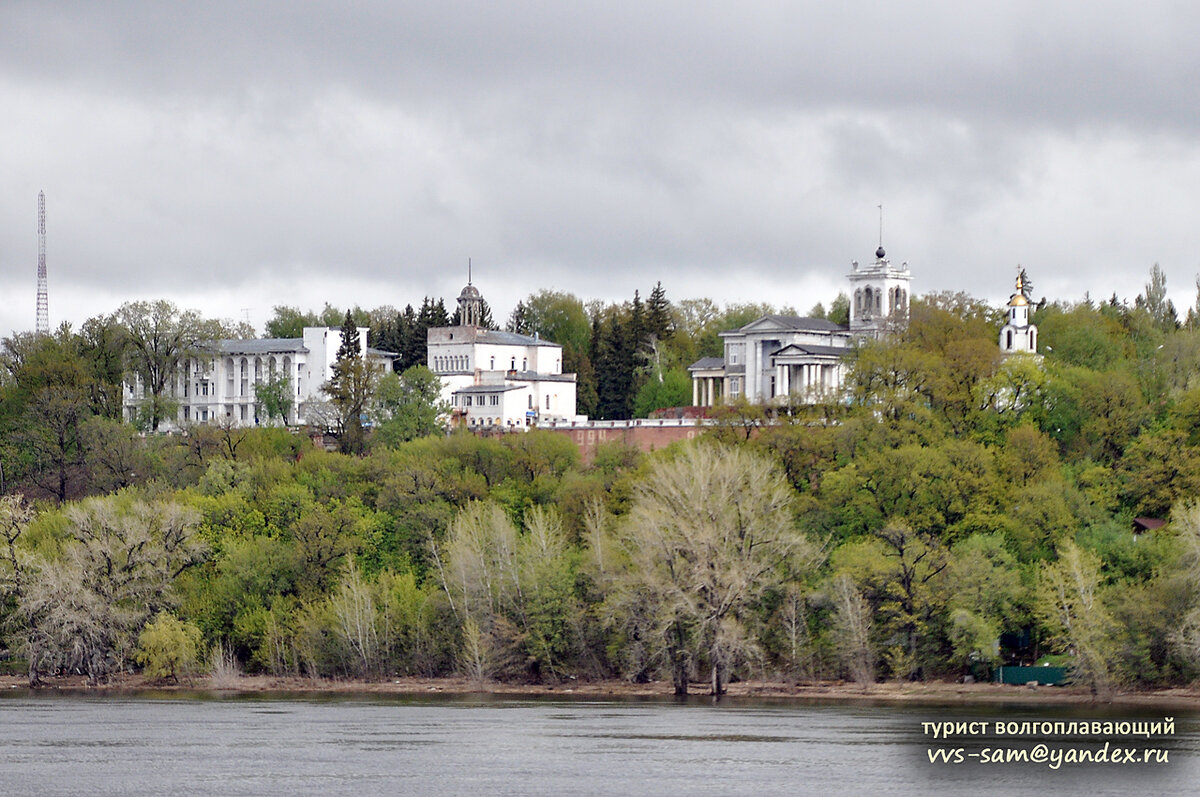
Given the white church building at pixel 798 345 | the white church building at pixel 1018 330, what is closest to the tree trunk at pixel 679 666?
the white church building at pixel 1018 330

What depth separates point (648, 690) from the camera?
84188mm

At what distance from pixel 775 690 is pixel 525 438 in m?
29.4

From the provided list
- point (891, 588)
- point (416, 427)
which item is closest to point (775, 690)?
point (891, 588)

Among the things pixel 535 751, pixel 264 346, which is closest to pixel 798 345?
pixel 264 346

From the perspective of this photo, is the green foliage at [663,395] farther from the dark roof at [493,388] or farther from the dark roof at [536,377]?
the dark roof at [493,388]

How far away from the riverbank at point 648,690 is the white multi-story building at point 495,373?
153 ft

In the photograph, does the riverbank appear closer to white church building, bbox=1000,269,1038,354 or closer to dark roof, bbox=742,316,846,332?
white church building, bbox=1000,269,1038,354

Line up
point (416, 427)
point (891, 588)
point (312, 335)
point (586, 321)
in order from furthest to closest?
point (586, 321), point (312, 335), point (416, 427), point (891, 588)

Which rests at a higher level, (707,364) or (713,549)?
(707,364)

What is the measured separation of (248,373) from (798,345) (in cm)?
4252

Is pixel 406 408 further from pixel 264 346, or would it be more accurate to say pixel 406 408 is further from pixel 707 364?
pixel 264 346

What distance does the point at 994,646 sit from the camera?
80125mm

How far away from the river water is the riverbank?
345 cm

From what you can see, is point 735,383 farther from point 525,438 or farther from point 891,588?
point 891,588
